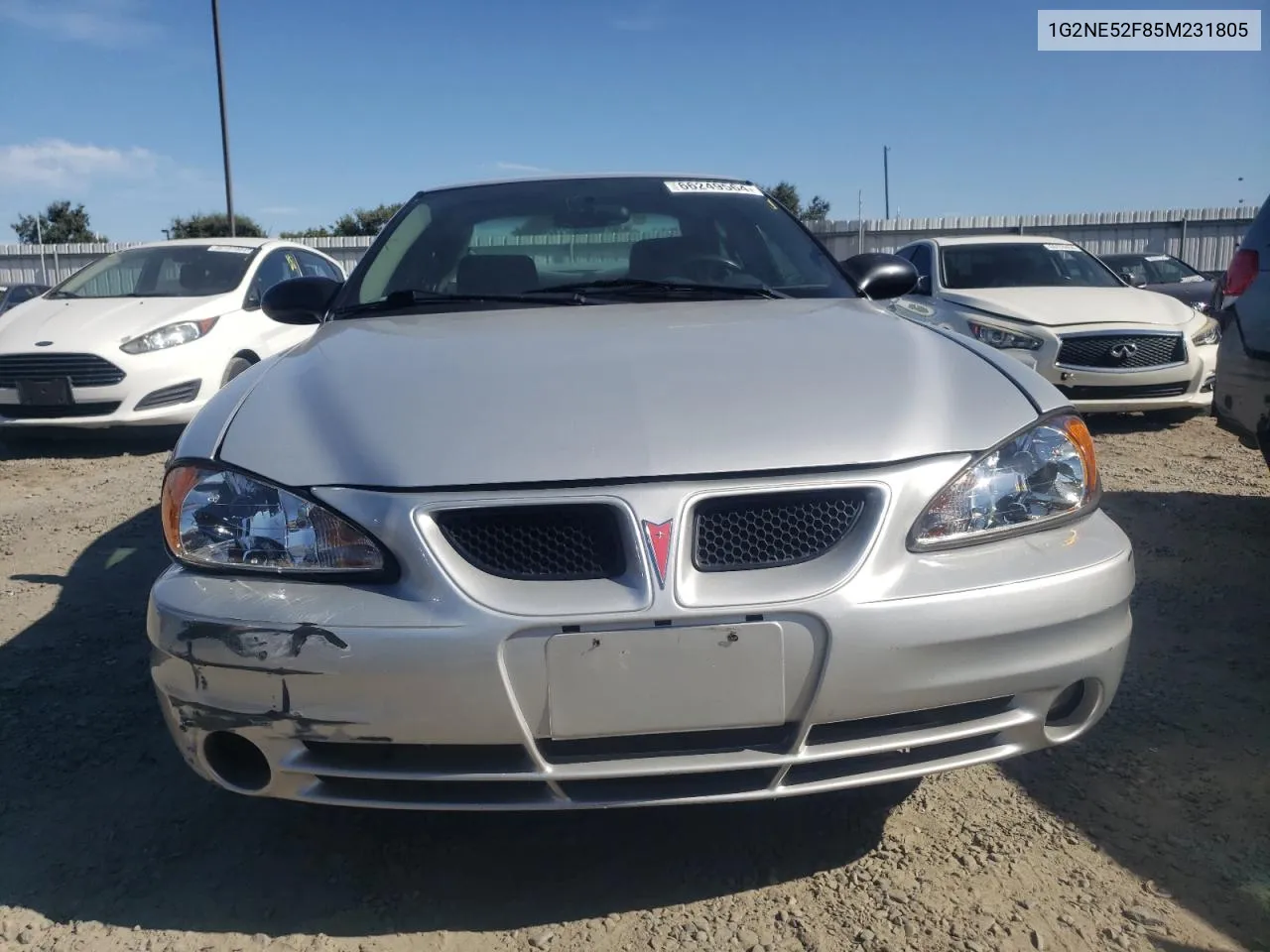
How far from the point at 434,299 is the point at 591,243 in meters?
0.65

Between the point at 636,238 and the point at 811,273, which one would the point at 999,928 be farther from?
the point at 636,238

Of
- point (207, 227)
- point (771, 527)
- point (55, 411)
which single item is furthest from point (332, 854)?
point (207, 227)

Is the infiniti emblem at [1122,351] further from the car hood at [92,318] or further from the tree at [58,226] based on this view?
the tree at [58,226]

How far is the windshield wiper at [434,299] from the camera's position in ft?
8.96

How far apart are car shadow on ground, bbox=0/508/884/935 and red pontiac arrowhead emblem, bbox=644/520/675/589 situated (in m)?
0.73

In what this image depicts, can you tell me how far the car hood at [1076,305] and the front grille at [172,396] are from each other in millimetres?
5298

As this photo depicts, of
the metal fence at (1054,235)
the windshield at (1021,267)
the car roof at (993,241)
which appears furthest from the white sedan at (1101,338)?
the metal fence at (1054,235)

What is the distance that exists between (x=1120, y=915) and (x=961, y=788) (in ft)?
1.64

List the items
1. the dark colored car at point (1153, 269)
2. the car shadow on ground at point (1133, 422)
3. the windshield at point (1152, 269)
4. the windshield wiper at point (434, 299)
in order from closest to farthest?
the windshield wiper at point (434, 299) → the car shadow on ground at point (1133, 422) → the dark colored car at point (1153, 269) → the windshield at point (1152, 269)

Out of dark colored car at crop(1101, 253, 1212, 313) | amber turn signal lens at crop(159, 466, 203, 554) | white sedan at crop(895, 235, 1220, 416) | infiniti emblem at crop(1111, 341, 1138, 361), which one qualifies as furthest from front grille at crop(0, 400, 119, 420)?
dark colored car at crop(1101, 253, 1212, 313)

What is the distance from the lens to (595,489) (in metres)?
1.66

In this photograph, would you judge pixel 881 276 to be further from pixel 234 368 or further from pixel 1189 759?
pixel 234 368

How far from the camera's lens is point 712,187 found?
3359 millimetres

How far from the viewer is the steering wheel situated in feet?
9.59
